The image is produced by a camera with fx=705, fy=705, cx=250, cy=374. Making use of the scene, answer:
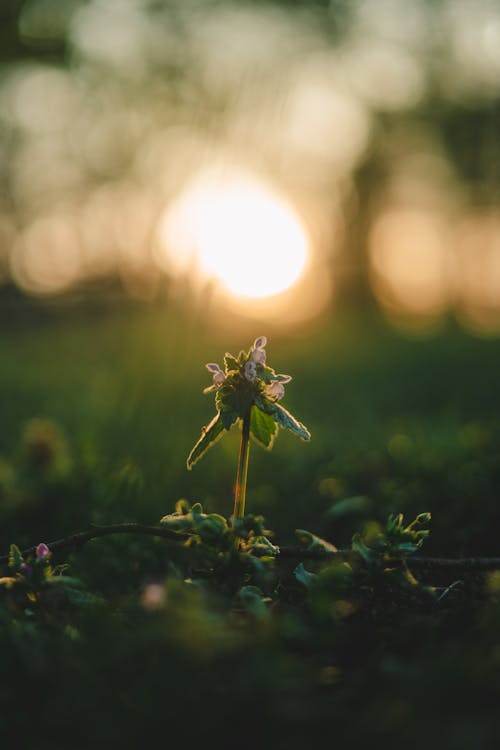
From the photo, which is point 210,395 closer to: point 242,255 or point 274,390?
point 242,255

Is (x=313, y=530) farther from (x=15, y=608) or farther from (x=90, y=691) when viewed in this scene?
(x=90, y=691)

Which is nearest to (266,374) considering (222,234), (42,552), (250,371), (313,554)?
(250,371)

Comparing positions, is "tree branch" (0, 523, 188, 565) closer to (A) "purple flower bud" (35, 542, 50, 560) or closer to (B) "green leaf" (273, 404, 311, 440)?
(A) "purple flower bud" (35, 542, 50, 560)

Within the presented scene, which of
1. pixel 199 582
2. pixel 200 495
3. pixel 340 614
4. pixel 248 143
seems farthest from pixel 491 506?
pixel 248 143

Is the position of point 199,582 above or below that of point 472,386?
below

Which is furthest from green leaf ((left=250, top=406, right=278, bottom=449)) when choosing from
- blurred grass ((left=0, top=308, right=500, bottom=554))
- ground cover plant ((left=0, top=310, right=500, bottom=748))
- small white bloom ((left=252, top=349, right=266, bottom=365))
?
blurred grass ((left=0, top=308, right=500, bottom=554))

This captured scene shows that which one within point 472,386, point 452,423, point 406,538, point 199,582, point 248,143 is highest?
point 248,143
